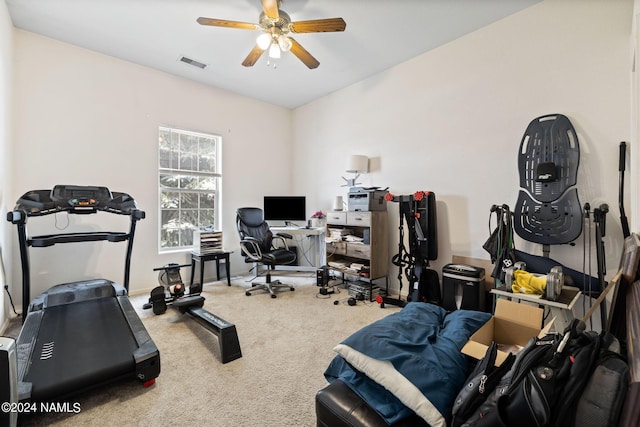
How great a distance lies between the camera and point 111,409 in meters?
1.61

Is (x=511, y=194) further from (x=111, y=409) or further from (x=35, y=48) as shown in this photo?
(x=35, y=48)

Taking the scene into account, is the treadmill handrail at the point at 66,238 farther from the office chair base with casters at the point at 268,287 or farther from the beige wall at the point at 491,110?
the beige wall at the point at 491,110

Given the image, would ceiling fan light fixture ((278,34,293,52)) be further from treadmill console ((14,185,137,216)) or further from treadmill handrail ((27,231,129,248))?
treadmill handrail ((27,231,129,248))

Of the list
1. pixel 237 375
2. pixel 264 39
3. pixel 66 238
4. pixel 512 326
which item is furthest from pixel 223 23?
pixel 512 326

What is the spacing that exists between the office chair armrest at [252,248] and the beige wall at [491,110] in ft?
5.90

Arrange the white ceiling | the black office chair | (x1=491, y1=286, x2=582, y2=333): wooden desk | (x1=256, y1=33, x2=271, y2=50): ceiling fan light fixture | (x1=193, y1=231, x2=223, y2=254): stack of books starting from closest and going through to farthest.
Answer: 1. (x1=491, y1=286, x2=582, y2=333): wooden desk
2. (x1=256, y1=33, x2=271, y2=50): ceiling fan light fixture
3. the white ceiling
4. the black office chair
5. (x1=193, y1=231, x2=223, y2=254): stack of books

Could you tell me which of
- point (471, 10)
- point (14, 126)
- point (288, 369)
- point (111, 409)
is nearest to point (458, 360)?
point (288, 369)

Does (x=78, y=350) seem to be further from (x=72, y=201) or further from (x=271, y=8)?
(x=271, y=8)

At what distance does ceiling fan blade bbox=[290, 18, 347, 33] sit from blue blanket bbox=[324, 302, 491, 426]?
237 cm

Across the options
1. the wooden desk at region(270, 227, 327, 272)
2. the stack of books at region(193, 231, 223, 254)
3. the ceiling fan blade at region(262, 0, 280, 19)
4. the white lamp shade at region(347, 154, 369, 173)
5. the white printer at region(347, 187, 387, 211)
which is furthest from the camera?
the wooden desk at region(270, 227, 327, 272)

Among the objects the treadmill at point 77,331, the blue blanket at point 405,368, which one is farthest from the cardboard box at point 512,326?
the treadmill at point 77,331

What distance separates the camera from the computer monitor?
187 inches

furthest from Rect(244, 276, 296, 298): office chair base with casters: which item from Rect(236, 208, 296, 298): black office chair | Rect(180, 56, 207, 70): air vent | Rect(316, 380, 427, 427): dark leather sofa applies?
Rect(180, 56, 207, 70): air vent

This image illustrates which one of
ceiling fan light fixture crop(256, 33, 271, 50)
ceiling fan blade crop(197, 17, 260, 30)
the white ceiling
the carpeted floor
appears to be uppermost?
the white ceiling
